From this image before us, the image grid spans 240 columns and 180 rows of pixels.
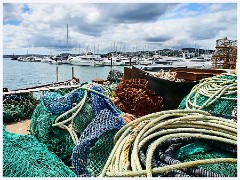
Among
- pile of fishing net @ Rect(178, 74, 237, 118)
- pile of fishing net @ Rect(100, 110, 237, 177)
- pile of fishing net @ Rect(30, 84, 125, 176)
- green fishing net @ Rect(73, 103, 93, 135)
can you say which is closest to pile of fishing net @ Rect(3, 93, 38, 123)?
pile of fishing net @ Rect(30, 84, 125, 176)

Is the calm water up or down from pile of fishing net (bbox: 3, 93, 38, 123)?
down

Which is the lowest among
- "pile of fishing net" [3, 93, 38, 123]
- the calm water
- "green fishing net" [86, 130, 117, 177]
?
the calm water

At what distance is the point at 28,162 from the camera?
289 cm

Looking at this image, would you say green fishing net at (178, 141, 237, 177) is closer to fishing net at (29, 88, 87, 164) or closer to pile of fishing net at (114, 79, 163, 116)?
fishing net at (29, 88, 87, 164)

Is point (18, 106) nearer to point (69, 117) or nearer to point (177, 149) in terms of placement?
point (69, 117)

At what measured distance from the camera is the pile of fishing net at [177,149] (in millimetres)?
2033

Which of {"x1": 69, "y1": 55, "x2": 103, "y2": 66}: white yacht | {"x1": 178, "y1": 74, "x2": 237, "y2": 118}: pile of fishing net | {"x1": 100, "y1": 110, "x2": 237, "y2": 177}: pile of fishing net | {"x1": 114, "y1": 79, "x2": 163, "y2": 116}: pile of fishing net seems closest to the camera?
{"x1": 100, "y1": 110, "x2": 237, "y2": 177}: pile of fishing net

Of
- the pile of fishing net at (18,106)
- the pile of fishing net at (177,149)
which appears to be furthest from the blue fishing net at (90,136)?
the pile of fishing net at (18,106)

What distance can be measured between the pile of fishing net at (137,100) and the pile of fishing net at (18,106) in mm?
3370

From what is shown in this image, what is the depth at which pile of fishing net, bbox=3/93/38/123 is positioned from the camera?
822 cm

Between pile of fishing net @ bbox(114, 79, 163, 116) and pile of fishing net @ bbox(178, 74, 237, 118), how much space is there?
4.45 feet

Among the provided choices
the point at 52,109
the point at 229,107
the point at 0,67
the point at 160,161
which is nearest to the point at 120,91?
the point at 52,109

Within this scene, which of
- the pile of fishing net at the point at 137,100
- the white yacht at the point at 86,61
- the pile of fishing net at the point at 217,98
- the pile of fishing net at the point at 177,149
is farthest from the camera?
the white yacht at the point at 86,61

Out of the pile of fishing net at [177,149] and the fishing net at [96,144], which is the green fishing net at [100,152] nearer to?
the fishing net at [96,144]
